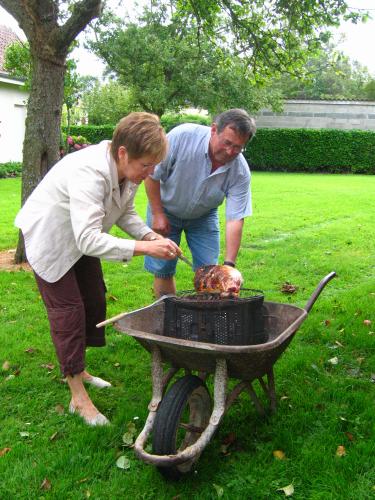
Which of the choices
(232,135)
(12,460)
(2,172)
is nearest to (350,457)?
(12,460)

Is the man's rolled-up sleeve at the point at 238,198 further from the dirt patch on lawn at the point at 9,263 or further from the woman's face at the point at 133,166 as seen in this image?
the dirt patch on lawn at the point at 9,263

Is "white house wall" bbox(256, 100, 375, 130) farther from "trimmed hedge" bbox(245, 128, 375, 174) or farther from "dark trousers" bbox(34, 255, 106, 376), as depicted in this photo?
"dark trousers" bbox(34, 255, 106, 376)

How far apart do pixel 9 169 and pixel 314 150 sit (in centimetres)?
1265

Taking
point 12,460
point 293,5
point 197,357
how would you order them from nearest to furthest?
point 197,357
point 12,460
point 293,5

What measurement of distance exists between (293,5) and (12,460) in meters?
5.69

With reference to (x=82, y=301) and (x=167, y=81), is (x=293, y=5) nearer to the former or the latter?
(x=82, y=301)

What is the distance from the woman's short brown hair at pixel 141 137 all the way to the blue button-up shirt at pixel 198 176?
1067 millimetres

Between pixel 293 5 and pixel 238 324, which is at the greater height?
pixel 293 5

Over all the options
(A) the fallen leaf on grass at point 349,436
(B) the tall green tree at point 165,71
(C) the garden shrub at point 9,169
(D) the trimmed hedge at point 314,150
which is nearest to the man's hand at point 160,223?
(A) the fallen leaf on grass at point 349,436

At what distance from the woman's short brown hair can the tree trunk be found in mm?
4326

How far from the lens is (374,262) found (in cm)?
729

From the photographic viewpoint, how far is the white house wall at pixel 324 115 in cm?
2786

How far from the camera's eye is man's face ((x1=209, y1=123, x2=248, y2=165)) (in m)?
3.56

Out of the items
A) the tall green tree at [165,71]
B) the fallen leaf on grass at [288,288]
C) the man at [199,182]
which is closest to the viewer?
the man at [199,182]
